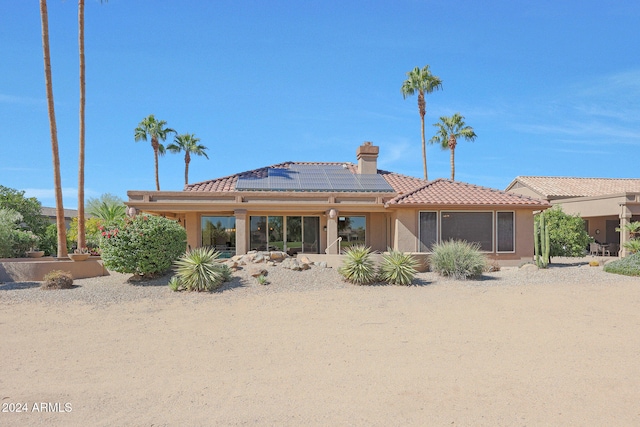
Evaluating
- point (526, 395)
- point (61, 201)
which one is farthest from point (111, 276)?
point (526, 395)

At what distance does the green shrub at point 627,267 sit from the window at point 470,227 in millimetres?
4631

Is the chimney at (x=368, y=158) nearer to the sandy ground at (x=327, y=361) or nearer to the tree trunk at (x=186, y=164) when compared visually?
the sandy ground at (x=327, y=361)

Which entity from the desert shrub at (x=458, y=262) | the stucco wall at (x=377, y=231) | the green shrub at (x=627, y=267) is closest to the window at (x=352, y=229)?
the stucco wall at (x=377, y=231)

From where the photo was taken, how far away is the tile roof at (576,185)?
118 feet

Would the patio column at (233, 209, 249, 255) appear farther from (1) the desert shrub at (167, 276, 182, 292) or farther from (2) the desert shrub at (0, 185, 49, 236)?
(2) the desert shrub at (0, 185, 49, 236)

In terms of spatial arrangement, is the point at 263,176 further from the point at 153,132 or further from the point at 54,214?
the point at 54,214

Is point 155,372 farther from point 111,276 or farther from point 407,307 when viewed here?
point 111,276

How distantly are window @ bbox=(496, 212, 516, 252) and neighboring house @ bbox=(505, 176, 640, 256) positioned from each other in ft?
28.9

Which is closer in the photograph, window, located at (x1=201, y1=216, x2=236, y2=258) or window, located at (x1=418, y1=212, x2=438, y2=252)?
window, located at (x1=418, y1=212, x2=438, y2=252)

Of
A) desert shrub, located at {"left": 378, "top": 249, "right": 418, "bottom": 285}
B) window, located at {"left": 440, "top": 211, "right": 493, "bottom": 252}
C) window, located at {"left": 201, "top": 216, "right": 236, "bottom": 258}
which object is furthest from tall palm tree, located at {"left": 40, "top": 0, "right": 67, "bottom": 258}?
window, located at {"left": 440, "top": 211, "right": 493, "bottom": 252}

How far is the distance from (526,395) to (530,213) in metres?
15.8

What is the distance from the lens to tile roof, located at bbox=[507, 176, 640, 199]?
35969mm

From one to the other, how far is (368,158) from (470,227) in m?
8.18

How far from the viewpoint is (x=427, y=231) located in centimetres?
1992
